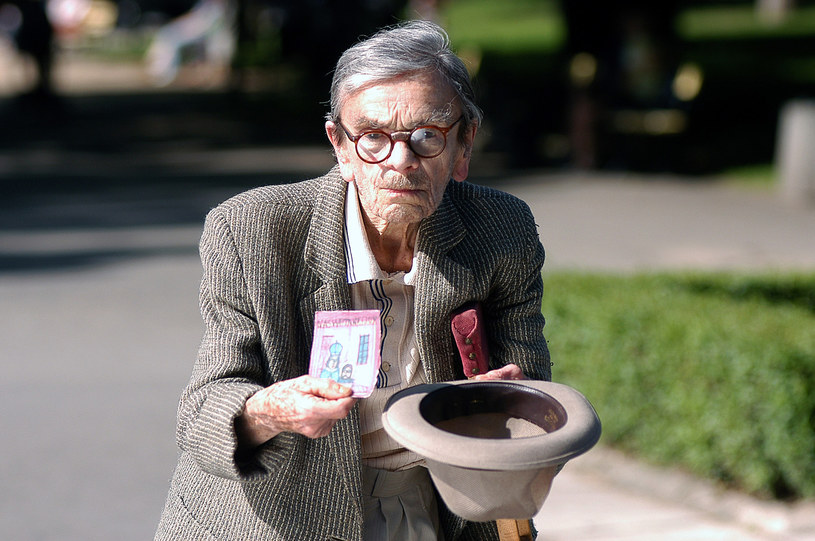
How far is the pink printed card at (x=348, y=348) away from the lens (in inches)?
76.6

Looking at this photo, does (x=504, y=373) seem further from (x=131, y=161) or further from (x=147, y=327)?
(x=131, y=161)

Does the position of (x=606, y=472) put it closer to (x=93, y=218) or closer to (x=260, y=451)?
(x=260, y=451)

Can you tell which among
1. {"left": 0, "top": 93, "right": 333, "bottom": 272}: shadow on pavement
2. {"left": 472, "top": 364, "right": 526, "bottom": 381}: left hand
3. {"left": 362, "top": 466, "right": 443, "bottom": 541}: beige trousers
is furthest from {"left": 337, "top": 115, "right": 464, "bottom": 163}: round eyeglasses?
{"left": 0, "top": 93, "right": 333, "bottom": 272}: shadow on pavement

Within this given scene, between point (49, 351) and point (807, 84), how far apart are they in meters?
16.8

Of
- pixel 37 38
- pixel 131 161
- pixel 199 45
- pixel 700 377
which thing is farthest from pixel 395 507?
pixel 199 45

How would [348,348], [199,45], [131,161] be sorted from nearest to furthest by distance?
[348,348] < [131,161] < [199,45]

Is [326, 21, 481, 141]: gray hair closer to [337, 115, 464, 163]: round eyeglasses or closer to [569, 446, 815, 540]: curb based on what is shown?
[337, 115, 464, 163]: round eyeglasses

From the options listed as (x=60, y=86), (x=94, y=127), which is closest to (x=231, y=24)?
(x=60, y=86)

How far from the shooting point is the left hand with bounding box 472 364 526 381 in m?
2.18

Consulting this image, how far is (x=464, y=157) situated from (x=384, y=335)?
0.40 meters

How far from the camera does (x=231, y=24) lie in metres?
26.0

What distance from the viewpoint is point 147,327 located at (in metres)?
7.29

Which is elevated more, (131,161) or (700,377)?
(700,377)

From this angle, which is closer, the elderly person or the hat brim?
the hat brim
